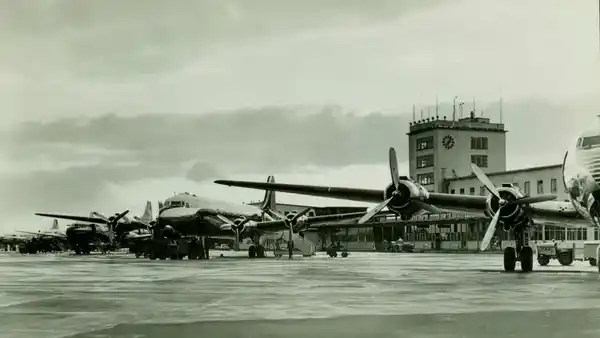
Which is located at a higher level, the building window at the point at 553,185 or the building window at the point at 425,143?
the building window at the point at 425,143

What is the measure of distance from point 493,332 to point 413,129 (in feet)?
255

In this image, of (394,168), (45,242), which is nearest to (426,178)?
(45,242)

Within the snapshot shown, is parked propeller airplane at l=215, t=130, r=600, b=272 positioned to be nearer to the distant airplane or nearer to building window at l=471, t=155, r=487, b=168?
building window at l=471, t=155, r=487, b=168

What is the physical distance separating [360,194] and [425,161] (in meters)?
59.8

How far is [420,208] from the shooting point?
25.8 metres

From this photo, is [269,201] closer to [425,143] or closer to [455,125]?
[425,143]

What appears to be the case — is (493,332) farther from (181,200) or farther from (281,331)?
(181,200)

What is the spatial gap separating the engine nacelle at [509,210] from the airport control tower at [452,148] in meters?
52.5

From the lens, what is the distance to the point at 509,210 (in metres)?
25.5

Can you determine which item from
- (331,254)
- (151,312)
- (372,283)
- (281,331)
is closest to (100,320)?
(151,312)

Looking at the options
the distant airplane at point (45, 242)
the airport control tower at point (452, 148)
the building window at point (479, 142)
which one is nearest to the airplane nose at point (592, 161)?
the airport control tower at point (452, 148)

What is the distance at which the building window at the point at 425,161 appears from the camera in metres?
84.3

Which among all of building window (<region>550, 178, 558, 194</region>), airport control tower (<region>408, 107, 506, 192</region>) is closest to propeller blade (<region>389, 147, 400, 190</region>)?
building window (<region>550, 178, 558, 194</region>)

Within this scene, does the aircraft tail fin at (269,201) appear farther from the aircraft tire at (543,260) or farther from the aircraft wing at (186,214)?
the aircraft tire at (543,260)
